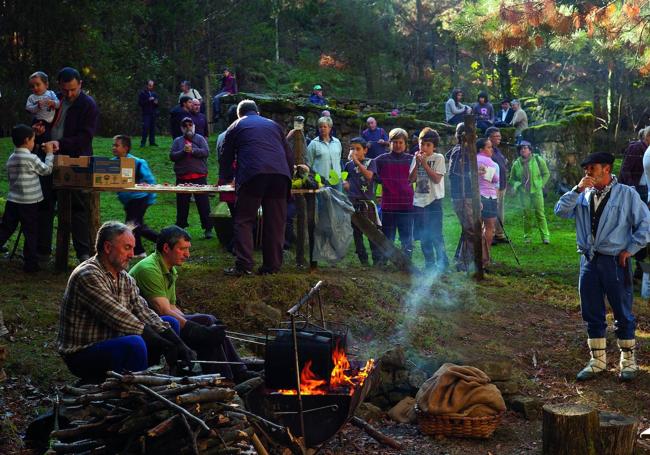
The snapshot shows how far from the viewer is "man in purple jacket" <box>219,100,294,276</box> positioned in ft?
31.4

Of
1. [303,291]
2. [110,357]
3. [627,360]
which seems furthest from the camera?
[303,291]

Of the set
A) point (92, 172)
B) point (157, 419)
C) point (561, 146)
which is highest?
point (561, 146)

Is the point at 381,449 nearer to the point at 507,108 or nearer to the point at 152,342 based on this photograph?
the point at 152,342

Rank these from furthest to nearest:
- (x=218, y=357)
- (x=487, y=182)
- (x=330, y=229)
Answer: (x=487, y=182), (x=330, y=229), (x=218, y=357)

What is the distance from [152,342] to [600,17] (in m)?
9.09

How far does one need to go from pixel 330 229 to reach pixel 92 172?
9.21 ft

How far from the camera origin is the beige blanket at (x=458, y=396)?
23.1 feet

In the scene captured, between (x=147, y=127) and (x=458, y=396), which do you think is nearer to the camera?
(x=458, y=396)

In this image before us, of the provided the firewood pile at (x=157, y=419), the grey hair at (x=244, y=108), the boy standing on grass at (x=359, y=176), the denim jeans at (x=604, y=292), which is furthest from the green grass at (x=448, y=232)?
the firewood pile at (x=157, y=419)

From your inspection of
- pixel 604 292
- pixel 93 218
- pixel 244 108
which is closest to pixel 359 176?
pixel 244 108

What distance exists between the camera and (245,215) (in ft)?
31.8

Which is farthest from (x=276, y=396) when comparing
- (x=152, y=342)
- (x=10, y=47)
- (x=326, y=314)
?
(x=10, y=47)

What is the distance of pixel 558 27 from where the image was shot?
1288 centimetres

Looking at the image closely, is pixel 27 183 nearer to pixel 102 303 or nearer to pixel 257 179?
pixel 257 179
